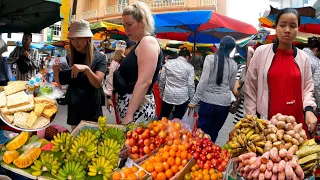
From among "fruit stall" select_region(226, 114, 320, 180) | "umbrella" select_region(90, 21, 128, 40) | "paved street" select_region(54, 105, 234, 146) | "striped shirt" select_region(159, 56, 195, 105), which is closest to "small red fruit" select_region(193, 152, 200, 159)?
"fruit stall" select_region(226, 114, 320, 180)

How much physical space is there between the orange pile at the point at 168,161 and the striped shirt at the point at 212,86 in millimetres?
2202

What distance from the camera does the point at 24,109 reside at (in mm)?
2586

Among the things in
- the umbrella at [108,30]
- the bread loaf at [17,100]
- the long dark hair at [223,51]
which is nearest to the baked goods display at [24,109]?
the bread loaf at [17,100]

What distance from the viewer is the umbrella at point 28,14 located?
12.5 ft

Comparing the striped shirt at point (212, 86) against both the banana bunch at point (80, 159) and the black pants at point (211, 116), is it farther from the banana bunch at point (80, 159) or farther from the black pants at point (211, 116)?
the banana bunch at point (80, 159)

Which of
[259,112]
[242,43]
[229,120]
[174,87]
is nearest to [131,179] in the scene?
[259,112]

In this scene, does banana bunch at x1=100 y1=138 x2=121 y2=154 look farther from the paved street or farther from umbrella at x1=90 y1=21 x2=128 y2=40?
umbrella at x1=90 y1=21 x2=128 y2=40

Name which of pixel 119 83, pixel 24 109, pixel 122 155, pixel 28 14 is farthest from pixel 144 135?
pixel 28 14

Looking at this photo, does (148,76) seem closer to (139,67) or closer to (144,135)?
(139,67)

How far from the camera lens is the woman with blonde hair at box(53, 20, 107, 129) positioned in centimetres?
320

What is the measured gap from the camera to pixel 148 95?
9.70 feet

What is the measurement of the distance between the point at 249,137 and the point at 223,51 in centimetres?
231

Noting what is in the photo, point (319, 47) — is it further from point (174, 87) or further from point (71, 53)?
point (71, 53)

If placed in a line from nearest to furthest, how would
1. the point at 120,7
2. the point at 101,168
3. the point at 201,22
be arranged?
1. the point at 101,168
2. the point at 201,22
3. the point at 120,7
